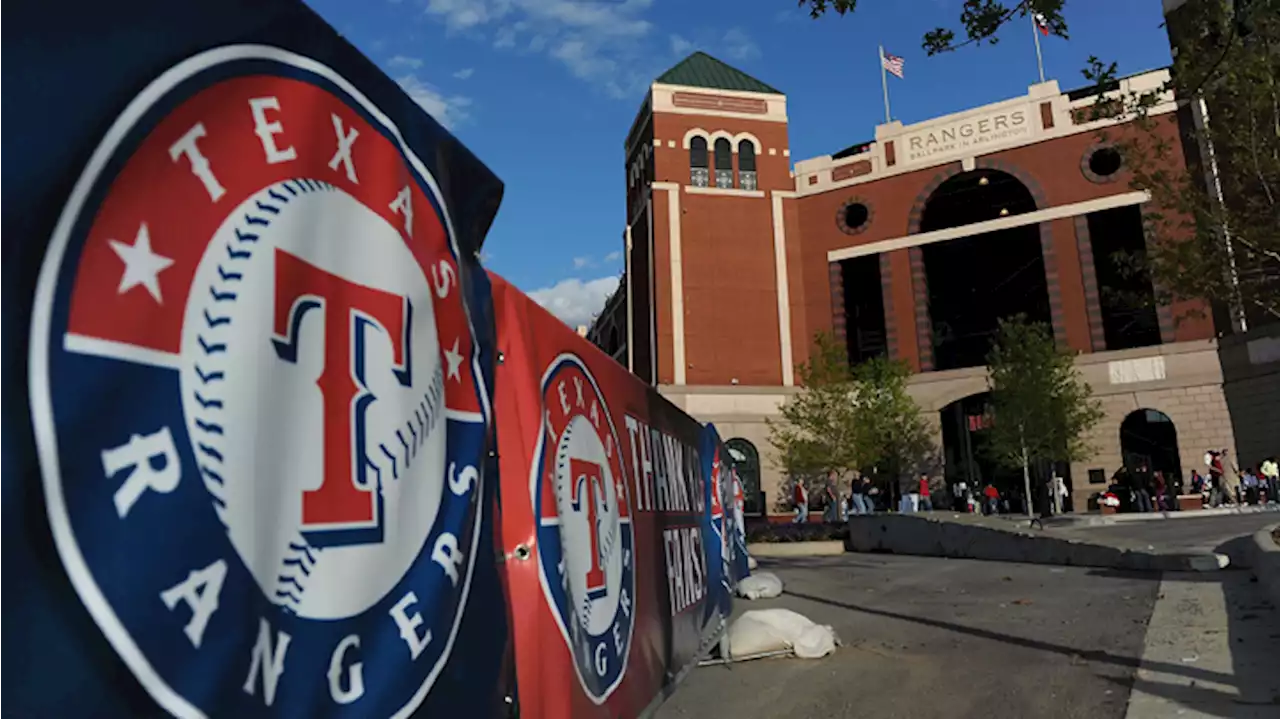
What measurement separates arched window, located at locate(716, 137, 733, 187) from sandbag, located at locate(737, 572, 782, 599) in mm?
31821

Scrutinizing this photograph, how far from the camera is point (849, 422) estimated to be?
33469 millimetres

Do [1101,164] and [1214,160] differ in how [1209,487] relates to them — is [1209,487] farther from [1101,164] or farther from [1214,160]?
[1214,160]

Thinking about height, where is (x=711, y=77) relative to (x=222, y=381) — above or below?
above

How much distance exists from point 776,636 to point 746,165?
36341mm

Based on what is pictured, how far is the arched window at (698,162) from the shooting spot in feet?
131

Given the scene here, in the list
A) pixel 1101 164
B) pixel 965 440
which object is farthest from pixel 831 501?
pixel 1101 164

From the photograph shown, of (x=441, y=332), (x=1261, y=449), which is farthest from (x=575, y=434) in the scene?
(x=1261, y=449)

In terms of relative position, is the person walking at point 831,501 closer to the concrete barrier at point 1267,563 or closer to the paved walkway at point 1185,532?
the paved walkway at point 1185,532

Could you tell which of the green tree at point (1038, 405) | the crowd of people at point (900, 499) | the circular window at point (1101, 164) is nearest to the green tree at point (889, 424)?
the crowd of people at point (900, 499)

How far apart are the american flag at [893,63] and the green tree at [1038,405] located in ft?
46.4

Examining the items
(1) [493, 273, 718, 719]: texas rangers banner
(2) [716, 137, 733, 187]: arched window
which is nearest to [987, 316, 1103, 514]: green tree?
(2) [716, 137, 733, 187]: arched window

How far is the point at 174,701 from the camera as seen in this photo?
1331 millimetres

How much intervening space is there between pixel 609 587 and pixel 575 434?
2.56 feet

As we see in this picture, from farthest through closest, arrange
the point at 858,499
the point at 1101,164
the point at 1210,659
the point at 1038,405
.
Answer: the point at 1101,164 → the point at 1038,405 → the point at 858,499 → the point at 1210,659
